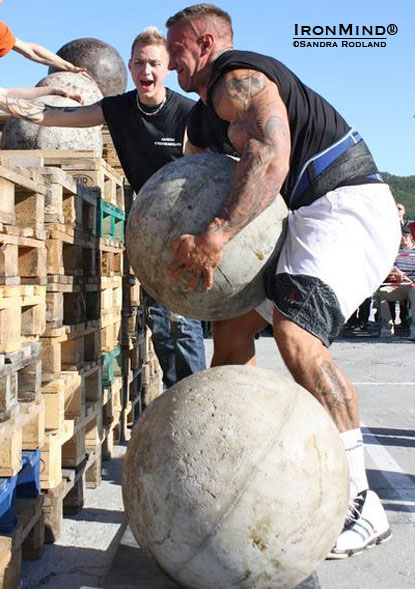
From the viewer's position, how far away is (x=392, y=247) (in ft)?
13.1

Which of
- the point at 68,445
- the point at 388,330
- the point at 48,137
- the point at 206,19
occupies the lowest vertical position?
the point at 388,330

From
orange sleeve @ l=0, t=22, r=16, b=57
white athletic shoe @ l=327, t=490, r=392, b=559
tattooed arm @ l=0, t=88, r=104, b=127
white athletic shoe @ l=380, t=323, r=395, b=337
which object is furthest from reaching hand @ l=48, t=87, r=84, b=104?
white athletic shoe @ l=380, t=323, r=395, b=337

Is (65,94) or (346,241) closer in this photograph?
(346,241)

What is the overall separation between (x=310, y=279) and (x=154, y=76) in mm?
2562

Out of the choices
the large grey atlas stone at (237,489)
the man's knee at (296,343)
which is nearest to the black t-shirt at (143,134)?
the man's knee at (296,343)

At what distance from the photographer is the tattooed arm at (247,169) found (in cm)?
349

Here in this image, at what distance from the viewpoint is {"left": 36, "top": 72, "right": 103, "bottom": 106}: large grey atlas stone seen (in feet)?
23.9

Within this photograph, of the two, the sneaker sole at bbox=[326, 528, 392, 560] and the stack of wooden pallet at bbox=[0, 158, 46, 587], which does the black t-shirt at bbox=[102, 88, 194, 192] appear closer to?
the stack of wooden pallet at bbox=[0, 158, 46, 587]

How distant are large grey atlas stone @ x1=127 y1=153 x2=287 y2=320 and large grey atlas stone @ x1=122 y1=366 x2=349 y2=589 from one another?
70cm

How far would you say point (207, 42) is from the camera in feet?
13.5

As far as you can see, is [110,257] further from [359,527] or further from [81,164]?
[359,527]

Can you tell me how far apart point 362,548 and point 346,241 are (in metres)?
1.53

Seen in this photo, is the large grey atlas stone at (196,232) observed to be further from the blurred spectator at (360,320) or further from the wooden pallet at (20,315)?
the blurred spectator at (360,320)

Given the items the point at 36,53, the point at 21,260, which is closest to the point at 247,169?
the point at 21,260
